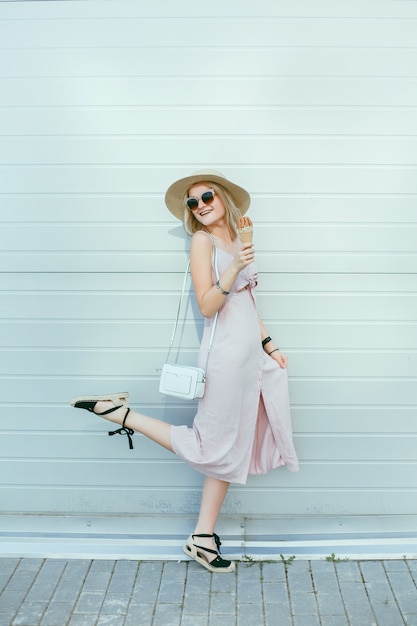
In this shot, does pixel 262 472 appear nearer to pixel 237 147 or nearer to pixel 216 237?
pixel 216 237

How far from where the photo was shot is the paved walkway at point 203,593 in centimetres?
367

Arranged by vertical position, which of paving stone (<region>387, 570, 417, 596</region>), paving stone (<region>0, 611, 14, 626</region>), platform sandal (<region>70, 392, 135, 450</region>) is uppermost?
platform sandal (<region>70, 392, 135, 450</region>)

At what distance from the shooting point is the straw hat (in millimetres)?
3910

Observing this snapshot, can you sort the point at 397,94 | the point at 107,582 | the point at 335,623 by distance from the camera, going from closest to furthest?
the point at 335,623
the point at 107,582
the point at 397,94

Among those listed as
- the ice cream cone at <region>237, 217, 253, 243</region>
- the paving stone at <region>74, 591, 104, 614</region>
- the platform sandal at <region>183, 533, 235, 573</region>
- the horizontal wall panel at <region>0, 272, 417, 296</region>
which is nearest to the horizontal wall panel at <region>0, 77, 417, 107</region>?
the ice cream cone at <region>237, 217, 253, 243</region>

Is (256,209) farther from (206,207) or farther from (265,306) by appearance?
(265,306)

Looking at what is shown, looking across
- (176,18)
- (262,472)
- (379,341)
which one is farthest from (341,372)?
(176,18)

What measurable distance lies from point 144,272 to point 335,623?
6.80 ft

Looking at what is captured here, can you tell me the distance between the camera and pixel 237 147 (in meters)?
4.27

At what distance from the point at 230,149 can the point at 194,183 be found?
0.42 metres

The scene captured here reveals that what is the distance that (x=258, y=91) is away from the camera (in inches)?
167

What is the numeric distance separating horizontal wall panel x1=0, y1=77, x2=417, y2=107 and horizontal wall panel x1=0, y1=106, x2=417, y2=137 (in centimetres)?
3

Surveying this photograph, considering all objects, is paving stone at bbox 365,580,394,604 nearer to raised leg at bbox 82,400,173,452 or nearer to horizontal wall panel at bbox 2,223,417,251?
raised leg at bbox 82,400,173,452

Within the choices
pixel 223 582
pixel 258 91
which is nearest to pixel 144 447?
pixel 223 582
